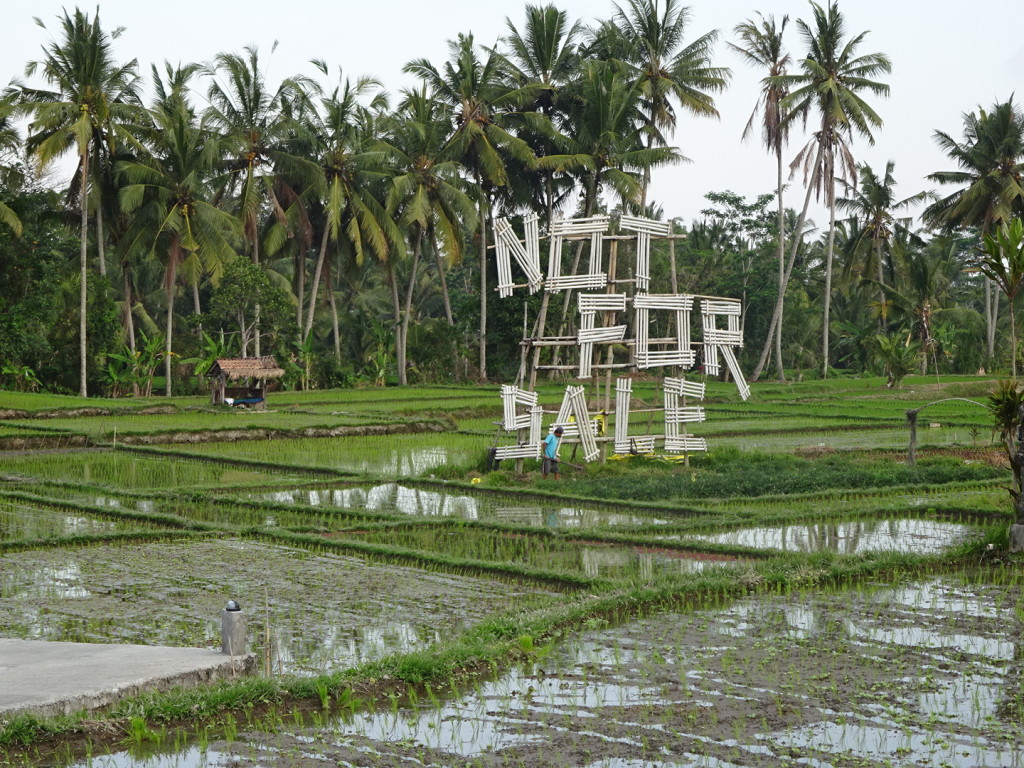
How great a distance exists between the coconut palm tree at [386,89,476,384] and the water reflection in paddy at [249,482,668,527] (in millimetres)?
17713

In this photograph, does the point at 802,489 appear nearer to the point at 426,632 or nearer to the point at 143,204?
the point at 426,632

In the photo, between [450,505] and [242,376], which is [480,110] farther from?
[450,505]

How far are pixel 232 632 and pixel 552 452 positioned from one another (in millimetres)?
8928

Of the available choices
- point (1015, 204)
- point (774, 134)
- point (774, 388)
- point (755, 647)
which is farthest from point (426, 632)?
point (1015, 204)

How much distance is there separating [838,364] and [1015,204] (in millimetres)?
9630

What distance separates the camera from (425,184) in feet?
106

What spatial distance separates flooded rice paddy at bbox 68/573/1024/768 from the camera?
16.7ft

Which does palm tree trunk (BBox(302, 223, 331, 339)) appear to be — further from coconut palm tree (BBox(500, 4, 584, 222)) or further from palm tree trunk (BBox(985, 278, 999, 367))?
palm tree trunk (BBox(985, 278, 999, 367))

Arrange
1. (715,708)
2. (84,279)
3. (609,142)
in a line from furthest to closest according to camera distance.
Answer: (609,142) → (84,279) → (715,708)

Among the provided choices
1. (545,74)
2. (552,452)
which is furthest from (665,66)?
(552,452)

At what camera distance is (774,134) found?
33875 mm

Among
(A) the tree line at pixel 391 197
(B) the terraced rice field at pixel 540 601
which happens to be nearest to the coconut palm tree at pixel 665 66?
(A) the tree line at pixel 391 197

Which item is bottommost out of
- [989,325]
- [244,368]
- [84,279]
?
[244,368]

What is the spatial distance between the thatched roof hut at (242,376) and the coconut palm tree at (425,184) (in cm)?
763
